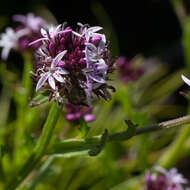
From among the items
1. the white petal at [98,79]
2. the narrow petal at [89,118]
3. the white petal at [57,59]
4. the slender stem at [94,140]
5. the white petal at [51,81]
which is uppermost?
the white petal at [57,59]

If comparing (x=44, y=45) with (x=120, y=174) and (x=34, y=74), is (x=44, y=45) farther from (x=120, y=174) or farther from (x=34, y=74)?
(x=120, y=174)

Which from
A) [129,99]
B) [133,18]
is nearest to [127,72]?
[129,99]

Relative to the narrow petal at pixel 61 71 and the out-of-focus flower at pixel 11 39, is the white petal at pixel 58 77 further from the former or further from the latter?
the out-of-focus flower at pixel 11 39

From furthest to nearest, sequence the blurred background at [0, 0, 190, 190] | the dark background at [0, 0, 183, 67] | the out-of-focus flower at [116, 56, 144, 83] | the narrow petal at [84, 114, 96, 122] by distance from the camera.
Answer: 1. the dark background at [0, 0, 183, 67]
2. the out-of-focus flower at [116, 56, 144, 83]
3. the blurred background at [0, 0, 190, 190]
4. the narrow petal at [84, 114, 96, 122]

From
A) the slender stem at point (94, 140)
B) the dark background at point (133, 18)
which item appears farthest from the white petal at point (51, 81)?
the dark background at point (133, 18)

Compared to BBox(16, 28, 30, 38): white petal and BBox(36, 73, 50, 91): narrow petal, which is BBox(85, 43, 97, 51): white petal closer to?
BBox(36, 73, 50, 91): narrow petal

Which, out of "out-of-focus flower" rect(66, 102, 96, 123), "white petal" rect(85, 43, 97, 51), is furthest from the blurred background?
"white petal" rect(85, 43, 97, 51)
